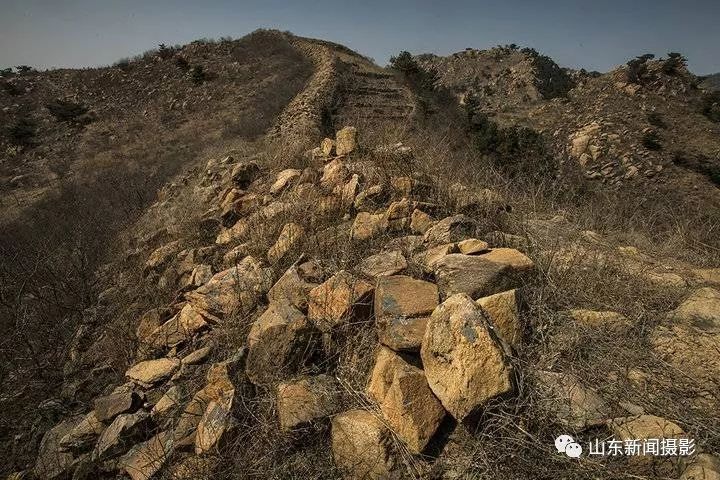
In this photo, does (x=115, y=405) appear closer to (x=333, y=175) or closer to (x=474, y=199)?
(x=333, y=175)

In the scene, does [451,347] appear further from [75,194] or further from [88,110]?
[88,110]

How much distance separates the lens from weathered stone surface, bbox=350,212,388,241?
2.88 metres

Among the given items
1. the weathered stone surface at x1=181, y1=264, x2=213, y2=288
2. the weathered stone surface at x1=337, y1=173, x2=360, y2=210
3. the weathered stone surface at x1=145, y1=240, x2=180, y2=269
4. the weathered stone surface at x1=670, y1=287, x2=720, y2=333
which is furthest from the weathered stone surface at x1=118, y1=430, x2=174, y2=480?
the weathered stone surface at x1=670, y1=287, x2=720, y2=333

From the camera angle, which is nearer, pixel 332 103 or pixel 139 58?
Answer: pixel 332 103

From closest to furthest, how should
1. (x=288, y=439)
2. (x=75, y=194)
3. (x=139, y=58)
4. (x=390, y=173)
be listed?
(x=288, y=439), (x=390, y=173), (x=75, y=194), (x=139, y=58)

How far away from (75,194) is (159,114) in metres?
8.23

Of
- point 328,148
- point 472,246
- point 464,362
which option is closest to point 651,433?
point 464,362

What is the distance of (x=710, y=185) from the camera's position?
9.45m

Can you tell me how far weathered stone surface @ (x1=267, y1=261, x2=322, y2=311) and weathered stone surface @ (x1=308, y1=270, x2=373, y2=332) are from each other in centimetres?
12

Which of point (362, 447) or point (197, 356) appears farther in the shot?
point (197, 356)

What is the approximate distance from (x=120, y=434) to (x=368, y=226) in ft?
6.40

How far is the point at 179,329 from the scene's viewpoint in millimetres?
2779

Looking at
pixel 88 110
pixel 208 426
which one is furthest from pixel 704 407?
pixel 88 110

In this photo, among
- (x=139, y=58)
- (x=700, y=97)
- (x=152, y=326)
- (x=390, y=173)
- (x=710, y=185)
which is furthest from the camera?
(x=139, y=58)
